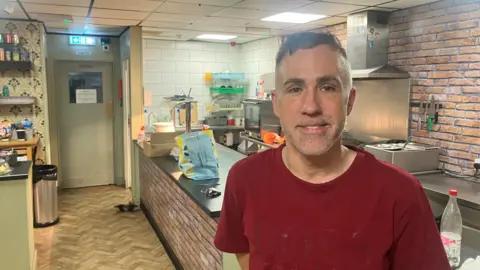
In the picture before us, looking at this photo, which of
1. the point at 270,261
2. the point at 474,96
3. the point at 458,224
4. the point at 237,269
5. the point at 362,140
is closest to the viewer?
the point at 270,261

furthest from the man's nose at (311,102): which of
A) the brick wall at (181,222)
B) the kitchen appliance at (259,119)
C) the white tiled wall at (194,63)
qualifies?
the white tiled wall at (194,63)

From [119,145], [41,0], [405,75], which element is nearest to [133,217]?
[119,145]

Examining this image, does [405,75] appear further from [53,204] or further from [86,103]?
[86,103]

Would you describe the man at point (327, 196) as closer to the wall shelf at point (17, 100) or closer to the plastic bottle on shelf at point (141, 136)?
the plastic bottle on shelf at point (141, 136)

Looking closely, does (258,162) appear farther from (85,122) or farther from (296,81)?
(85,122)

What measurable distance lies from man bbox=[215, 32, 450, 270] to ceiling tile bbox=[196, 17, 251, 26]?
136 inches

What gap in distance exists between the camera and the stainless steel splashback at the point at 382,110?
12.2 ft

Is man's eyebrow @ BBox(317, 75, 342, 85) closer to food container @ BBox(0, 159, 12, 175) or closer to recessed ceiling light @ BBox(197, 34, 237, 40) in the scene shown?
food container @ BBox(0, 159, 12, 175)

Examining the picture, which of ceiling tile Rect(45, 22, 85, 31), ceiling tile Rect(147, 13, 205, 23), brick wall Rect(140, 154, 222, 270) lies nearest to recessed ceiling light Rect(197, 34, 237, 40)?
ceiling tile Rect(147, 13, 205, 23)

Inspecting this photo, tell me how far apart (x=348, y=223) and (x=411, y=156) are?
2.62 metres

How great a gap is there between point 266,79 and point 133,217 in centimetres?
237

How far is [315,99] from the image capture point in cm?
96

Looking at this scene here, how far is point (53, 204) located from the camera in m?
4.56

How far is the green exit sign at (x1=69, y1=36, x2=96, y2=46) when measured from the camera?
5.77 m
